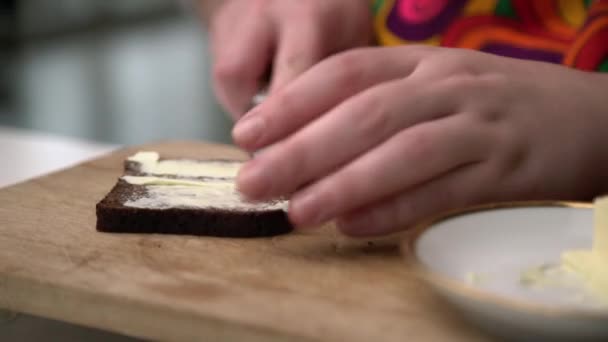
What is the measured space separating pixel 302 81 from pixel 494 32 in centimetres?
66

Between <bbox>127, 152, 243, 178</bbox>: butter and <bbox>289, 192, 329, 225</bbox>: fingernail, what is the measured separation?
34 centimetres

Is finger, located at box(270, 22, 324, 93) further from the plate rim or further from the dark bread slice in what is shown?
the plate rim

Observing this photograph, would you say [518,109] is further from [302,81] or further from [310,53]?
[310,53]

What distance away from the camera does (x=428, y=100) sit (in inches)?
32.2

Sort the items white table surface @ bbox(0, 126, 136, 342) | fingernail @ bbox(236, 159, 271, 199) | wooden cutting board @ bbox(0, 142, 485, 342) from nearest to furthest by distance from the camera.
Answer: wooden cutting board @ bbox(0, 142, 485, 342), fingernail @ bbox(236, 159, 271, 199), white table surface @ bbox(0, 126, 136, 342)

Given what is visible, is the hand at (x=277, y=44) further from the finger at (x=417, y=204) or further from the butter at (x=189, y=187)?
the finger at (x=417, y=204)

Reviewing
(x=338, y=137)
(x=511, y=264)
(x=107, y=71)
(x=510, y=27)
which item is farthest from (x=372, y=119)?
(x=107, y=71)

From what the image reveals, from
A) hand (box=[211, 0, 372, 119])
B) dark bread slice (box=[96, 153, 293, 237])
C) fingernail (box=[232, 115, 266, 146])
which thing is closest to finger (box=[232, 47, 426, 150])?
fingernail (box=[232, 115, 266, 146])

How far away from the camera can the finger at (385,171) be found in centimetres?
78

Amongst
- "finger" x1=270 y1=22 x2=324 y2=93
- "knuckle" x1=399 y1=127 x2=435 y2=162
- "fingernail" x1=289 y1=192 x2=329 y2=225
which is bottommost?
"fingernail" x1=289 y1=192 x2=329 y2=225

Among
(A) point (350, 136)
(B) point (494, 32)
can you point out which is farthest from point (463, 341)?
(B) point (494, 32)

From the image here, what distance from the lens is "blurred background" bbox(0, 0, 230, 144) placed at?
4172 mm

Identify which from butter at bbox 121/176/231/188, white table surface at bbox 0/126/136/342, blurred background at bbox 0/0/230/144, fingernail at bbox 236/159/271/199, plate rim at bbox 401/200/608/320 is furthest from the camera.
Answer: blurred background at bbox 0/0/230/144

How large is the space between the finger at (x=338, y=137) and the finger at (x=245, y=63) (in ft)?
1.28
